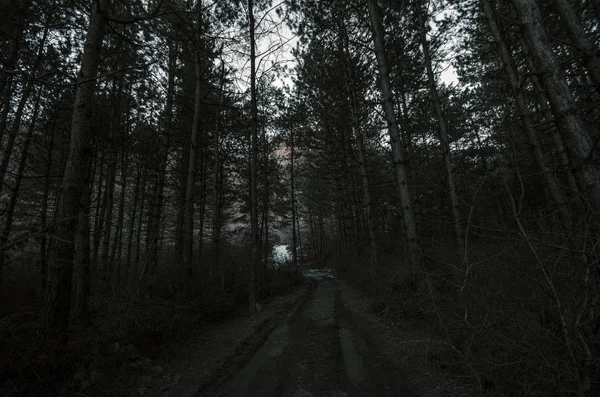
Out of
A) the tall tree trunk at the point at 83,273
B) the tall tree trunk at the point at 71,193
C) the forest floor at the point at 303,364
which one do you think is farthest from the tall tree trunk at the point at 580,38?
the tall tree trunk at the point at 83,273

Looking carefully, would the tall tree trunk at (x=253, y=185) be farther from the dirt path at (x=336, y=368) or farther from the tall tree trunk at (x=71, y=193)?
the tall tree trunk at (x=71, y=193)

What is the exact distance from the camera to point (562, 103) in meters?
3.33

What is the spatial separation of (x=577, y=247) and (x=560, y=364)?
1079 millimetres

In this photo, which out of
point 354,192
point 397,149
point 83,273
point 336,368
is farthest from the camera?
point 354,192

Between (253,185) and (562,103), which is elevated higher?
(253,185)

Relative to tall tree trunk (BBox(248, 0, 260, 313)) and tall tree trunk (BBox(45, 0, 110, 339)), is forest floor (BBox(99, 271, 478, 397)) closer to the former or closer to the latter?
tall tree trunk (BBox(248, 0, 260, 313))

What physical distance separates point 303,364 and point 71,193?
453cm

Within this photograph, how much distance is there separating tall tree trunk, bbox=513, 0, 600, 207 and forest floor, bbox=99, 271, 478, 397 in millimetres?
2656

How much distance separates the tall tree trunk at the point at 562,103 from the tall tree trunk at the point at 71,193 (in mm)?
6095

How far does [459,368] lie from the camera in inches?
137

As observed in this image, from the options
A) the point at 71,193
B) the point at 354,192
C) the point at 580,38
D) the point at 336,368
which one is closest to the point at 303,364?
the point at 336,368

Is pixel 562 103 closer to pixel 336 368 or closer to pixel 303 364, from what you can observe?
pixel 336 368

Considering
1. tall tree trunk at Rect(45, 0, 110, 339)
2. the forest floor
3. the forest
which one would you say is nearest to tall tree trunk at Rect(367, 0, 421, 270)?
the forest

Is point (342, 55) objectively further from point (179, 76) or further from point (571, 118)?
point (571, 118)
